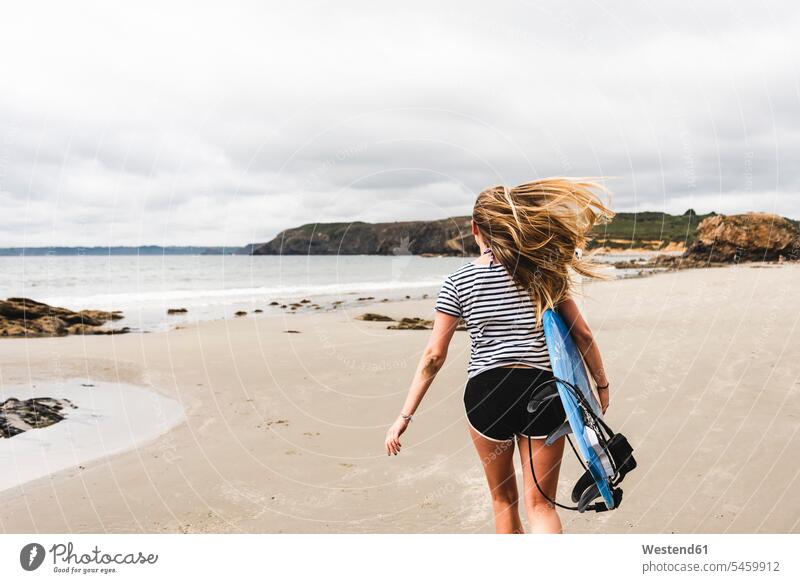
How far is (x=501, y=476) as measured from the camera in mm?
3574

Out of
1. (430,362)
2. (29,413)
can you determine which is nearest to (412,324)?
(29,413)

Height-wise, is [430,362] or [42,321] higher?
[430,362]

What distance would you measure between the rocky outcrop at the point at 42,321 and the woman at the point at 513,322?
48.7 ft

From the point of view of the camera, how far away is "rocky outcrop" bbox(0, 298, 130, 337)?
15859 millimetres

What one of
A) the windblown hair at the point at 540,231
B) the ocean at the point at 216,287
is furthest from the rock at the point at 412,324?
the windblown hair at the point at 540,231

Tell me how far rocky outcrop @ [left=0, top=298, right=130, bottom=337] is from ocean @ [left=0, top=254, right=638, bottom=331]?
95cm

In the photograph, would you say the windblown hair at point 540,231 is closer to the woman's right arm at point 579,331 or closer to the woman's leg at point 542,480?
the woman's right arm at point 579,331

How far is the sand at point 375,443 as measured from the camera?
509 cm

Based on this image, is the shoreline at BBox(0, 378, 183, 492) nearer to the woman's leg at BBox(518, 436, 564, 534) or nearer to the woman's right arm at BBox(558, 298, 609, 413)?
the woman's leg at BBox(518, 436, 564, 534)

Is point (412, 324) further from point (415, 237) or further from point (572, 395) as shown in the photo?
point (572, 395)

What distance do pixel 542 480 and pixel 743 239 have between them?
118 ft
